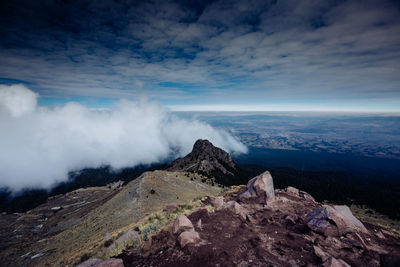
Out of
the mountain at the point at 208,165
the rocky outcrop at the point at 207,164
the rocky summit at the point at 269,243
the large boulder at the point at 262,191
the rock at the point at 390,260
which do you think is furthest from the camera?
the rocky outcrop at the point at 207,164

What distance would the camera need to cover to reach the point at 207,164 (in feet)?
407

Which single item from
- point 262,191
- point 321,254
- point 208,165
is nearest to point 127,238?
point 321,254

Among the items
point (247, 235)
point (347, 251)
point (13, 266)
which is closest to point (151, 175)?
point (13, 266)

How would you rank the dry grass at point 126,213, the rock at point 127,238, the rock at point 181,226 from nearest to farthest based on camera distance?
the rock at point 181,226, the rock at point 127,238, the dry grass at point 126,213

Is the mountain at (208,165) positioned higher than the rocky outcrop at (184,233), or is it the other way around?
the rocky outcrop at (184,233)

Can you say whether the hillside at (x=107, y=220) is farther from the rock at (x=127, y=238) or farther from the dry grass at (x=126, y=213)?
the rock at (x=127, y=238)

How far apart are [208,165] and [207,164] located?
44.3 inches

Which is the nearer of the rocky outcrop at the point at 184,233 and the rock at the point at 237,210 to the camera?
the rocky outcrop at the point at 184,233

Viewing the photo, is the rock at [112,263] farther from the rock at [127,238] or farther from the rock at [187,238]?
the rock at [127,238]

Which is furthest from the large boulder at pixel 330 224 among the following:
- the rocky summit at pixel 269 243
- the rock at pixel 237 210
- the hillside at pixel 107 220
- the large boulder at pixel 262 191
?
the hillside at pixel 107 220

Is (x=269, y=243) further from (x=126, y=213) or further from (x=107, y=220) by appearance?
(x=107, y=220)

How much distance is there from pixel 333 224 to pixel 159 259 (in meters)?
15.2

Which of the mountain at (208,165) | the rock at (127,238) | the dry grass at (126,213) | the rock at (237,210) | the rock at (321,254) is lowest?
the mountain at (208,165)

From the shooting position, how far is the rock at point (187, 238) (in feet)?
40.6
